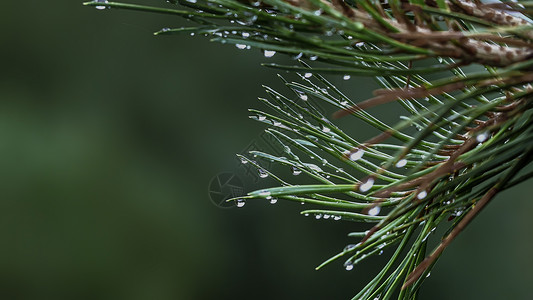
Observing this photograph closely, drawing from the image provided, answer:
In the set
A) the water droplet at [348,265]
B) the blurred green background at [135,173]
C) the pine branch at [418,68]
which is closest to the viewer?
the pine branch at [418,68]

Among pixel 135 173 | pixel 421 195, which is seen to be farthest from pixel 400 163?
pixel 135 173

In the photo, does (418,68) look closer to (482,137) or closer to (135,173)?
(482,137)

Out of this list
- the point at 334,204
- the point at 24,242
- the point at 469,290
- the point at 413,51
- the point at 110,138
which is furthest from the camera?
the point at 469,290

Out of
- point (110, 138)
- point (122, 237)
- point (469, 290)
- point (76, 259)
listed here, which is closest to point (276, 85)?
point (110, 138)

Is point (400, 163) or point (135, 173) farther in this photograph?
point (135, 173)

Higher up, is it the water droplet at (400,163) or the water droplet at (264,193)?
the water droplet at (264,193)

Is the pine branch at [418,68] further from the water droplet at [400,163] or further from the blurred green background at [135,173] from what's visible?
the blurred green background at [135,173]

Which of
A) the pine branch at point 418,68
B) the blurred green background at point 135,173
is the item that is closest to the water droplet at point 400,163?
the pine branch at point 418,68

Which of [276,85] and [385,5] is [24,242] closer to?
[276,85]

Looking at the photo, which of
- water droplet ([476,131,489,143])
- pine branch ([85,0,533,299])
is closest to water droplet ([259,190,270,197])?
pine branch ([85,0,533,299])
